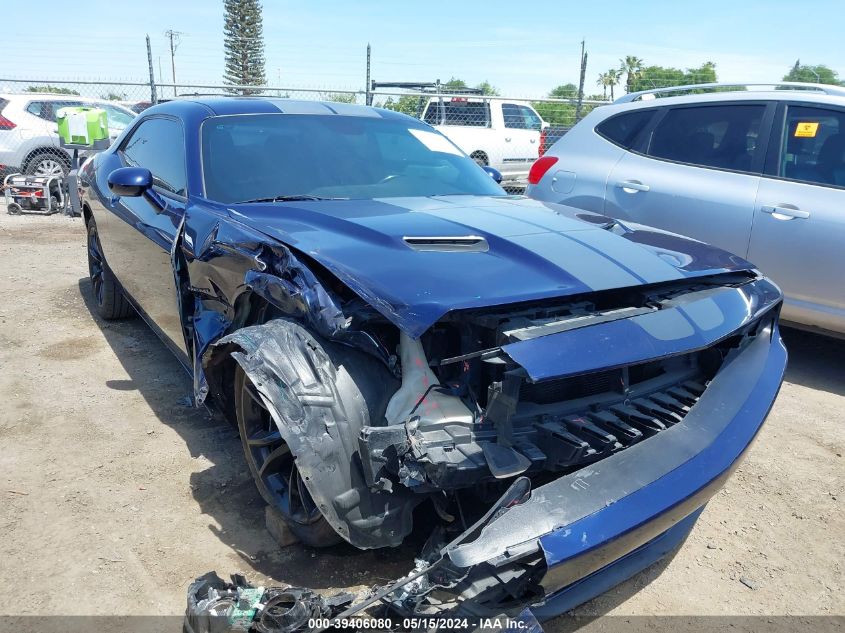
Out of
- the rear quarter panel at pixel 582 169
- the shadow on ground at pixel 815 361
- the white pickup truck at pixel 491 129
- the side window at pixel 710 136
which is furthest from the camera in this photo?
the white pickup truck at pixel 491 129

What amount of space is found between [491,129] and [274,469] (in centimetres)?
1164

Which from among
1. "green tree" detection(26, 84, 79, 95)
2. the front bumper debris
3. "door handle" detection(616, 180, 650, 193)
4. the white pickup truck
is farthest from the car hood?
"green tree" detection(26, 84, 79, 95)

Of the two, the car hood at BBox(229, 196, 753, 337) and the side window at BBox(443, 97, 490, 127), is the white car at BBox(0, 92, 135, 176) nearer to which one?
the side window at BBox(443, 97, 490, 127)

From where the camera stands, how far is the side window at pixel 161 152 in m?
3.44

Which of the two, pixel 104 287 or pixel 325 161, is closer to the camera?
pixel 325 161

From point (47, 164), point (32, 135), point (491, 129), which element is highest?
point (491, 129)

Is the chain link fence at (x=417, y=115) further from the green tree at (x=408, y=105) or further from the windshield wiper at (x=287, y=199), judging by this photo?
the windshield wiper at (x=287, y=199)

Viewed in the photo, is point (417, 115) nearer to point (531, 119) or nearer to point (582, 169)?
point (531, 119)

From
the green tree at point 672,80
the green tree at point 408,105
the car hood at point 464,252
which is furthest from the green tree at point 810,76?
the car hood at point 464,252

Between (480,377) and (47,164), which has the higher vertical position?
(480,377)

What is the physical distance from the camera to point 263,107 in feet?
11.9

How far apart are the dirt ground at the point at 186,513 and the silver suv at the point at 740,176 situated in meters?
0.80

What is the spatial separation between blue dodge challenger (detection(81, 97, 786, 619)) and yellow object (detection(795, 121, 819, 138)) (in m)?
2.04

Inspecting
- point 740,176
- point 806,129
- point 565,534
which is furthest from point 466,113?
point 565,534
